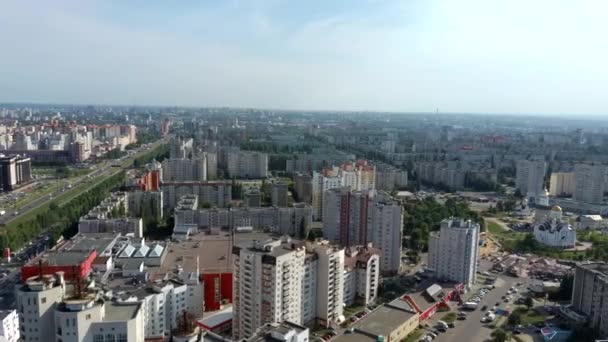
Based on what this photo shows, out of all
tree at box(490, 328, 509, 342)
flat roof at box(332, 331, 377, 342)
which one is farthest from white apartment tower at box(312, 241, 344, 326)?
tree at box(490, 328, 509, 342)

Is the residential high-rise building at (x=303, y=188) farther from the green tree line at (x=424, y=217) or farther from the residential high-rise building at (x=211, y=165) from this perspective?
the residential high-rise building at (x=211, y=165)

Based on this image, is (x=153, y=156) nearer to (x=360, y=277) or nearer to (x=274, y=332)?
(x=360, y=277)

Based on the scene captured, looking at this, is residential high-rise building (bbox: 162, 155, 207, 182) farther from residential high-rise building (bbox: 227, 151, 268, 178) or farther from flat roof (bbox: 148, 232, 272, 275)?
flat roof (bbox: 148, 232, 272, 275)

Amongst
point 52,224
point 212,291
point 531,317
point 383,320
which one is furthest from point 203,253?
point 531,317

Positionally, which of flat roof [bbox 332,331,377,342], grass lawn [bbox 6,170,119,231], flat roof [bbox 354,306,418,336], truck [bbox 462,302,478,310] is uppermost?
grass lawn [bbox 6,170,119,231]

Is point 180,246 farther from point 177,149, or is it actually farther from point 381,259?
point 177,149

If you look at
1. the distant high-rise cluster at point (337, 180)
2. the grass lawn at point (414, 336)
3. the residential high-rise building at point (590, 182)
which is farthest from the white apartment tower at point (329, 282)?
the residential high-rise building at point (590, 182)
